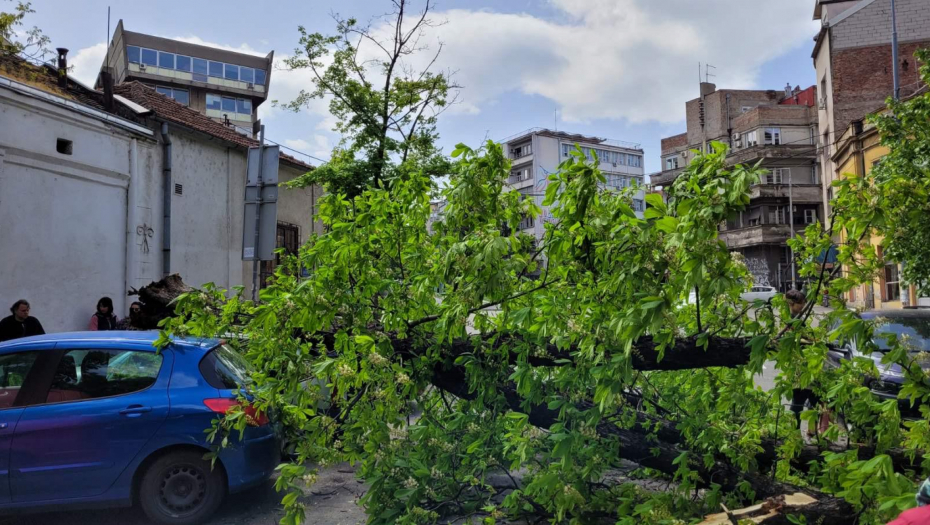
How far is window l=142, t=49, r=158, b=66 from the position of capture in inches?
2274

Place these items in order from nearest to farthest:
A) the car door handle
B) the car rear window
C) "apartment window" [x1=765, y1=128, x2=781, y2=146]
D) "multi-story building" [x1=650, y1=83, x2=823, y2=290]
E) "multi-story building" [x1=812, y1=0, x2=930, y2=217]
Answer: the car door handle
the car rear window
"multi-story building" [x1=812, y1=0, x2=930, y2=217]
"multi-story building" [x1=650, y1=83, x2=823, y2=290]
"apartment window" [x1=765, y1=128, x2=781, y2=146]

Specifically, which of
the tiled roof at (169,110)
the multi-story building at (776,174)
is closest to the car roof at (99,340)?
the tiled roof at (169,110)

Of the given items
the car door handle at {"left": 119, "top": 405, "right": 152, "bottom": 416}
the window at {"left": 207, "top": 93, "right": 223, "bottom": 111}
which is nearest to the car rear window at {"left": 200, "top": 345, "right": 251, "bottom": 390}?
the car door handle at {"left": 119, "top": 405, "right": 152, "bottom": 416}

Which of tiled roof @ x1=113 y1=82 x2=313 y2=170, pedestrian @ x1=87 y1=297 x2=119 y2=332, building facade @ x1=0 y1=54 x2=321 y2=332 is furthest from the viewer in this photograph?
tiled roof @ x1=113 y1=82 x2=313 y2=170

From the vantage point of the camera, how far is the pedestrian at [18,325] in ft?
28.2

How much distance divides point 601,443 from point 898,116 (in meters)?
12.6

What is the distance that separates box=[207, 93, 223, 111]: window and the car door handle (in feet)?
204

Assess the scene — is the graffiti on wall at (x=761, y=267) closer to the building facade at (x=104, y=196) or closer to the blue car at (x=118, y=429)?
the building facade at (x=104, y=196)

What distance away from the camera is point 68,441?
5.10m

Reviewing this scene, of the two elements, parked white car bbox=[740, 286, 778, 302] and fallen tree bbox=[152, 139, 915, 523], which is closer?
fallen tree bbox=[152, 139, 915, 523]

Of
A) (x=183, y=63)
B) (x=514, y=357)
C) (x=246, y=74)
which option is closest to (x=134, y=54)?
(x=183, y=63)

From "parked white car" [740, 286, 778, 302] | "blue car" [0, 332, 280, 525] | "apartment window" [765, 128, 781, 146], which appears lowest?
"blue car" [0, 332, 280, 525]

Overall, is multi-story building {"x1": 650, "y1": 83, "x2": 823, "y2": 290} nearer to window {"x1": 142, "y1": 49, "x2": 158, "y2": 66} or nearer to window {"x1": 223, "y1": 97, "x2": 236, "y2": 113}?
window {"x1": 223, "y1": 97, "x2": 236, "y2": 113}

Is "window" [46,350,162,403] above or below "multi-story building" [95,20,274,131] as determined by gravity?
below
